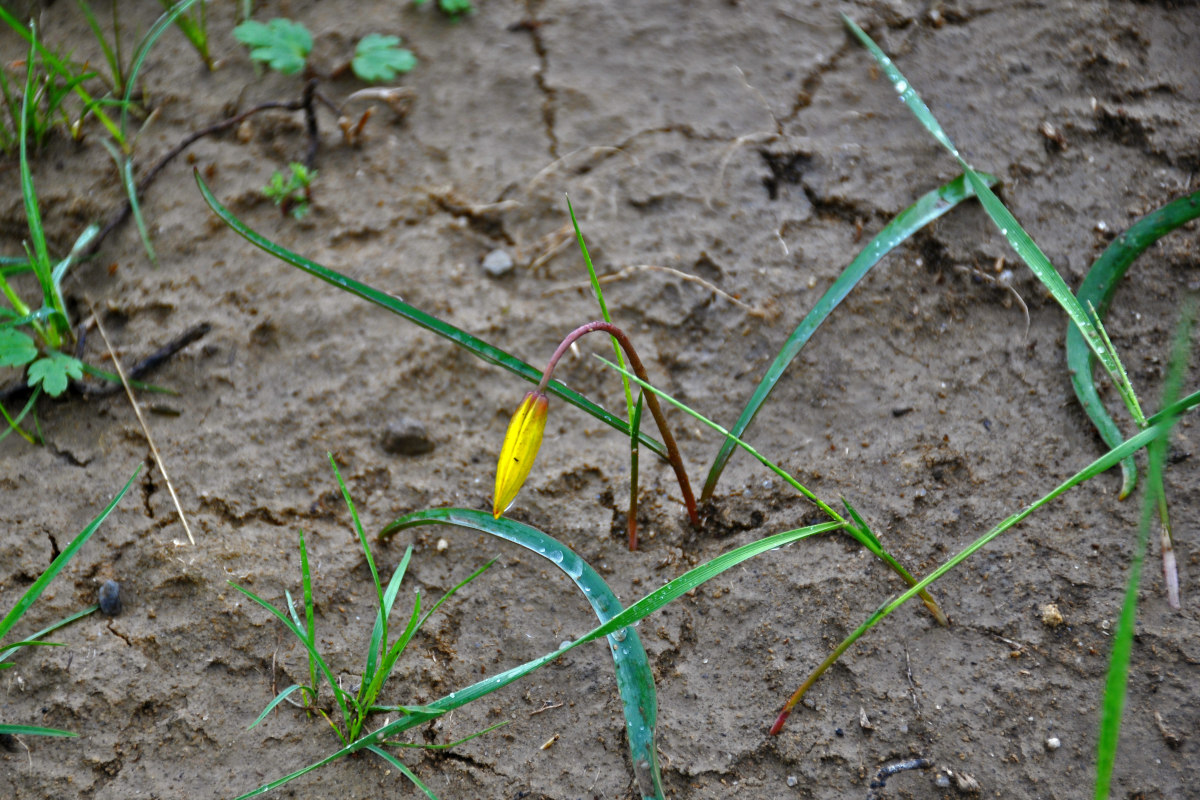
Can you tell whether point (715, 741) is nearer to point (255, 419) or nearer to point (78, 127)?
point (255, 419)

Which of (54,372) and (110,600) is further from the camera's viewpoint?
(54,372)

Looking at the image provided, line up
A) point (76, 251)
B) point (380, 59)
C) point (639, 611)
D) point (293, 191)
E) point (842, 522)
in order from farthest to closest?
point (380, 59)
point (293, 191)
point (76, 251)
point (842, 522)
point (639, 611)

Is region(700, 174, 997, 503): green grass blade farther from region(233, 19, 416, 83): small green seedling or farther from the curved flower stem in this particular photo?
region(233, 19, 416, 83): small green seedling

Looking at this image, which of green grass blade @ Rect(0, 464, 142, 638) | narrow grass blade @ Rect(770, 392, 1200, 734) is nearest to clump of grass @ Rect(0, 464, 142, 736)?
green grass blade @ Rect(0, 464, 142, 638)

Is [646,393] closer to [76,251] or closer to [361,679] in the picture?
[361,679]

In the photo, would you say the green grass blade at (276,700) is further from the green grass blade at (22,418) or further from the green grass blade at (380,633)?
the green grass blade at (22,418)

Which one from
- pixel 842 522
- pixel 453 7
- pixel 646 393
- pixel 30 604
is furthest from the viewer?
pixel 453 7

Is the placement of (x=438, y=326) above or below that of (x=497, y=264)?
above

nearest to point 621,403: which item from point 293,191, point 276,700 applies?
point 276,700
